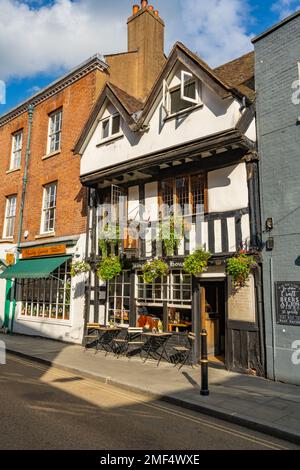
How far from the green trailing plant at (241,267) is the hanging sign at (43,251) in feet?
24.6

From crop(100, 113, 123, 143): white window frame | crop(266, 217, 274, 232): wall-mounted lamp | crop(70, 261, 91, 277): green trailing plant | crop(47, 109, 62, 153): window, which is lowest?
crop(70, 261, 91, 277): green trailing plant

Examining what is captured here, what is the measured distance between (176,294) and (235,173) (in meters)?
3.91

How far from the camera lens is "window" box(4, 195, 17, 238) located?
18.3 metres

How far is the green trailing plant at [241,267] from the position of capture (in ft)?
28.1

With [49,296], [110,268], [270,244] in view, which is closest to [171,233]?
[110,268]

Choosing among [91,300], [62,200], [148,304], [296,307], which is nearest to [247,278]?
[296,307]

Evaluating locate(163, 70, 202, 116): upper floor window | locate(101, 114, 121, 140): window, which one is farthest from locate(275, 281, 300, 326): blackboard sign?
locate(101, 114, 121, 140): window

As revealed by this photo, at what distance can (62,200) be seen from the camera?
1500 centimetres

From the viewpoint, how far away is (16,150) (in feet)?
62.2

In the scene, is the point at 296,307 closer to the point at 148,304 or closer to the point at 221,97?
the point at 148,304

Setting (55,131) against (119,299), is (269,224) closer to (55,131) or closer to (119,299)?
(119,299)

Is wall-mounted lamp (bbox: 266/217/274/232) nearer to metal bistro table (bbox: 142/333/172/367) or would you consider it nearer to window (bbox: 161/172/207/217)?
window (bbox: 161/172/207/217)

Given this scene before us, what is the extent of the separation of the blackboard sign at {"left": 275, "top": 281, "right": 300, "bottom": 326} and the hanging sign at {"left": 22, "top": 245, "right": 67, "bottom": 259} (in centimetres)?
862
